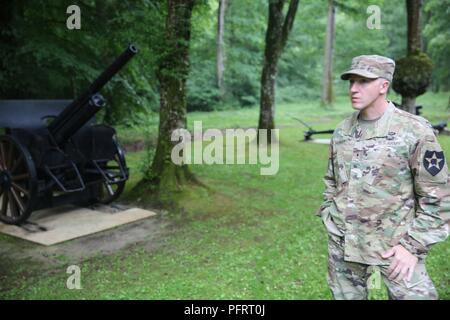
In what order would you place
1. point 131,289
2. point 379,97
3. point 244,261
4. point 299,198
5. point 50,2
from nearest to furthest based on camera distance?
point 379,97
point 131,289
point 244,261
point 299,198
point 50,2

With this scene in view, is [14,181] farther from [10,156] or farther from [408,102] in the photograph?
[408,102]

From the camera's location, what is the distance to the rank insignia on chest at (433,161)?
7.43 feet

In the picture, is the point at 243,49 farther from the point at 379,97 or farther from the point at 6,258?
the point at 379,97

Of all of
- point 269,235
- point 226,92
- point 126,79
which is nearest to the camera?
point 269,235

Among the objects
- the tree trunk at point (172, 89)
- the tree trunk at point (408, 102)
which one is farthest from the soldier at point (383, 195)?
the tree trunk at point (408, 102)

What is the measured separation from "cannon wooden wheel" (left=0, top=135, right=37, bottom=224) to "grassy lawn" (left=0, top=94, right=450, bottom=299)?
475mm

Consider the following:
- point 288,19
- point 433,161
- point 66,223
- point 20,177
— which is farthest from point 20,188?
point 288,19

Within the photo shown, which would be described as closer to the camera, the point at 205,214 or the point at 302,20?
the point at 205,214

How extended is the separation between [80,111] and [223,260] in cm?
300

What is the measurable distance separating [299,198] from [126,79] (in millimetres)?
5379

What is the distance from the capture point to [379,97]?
2.44m

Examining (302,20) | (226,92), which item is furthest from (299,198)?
(302,20)

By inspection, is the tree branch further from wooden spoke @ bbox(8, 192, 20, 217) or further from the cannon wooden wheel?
wooden spoke @ bbox(8, 192, 20, 217)

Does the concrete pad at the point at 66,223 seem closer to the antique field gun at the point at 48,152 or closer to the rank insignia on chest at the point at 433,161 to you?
the antique field gun at the point at 48,152
